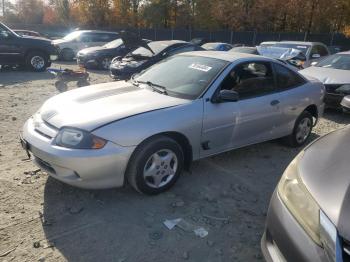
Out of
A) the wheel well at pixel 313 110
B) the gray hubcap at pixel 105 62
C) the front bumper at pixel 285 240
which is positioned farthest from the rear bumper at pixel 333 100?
the gray hubcap at pixel 105 62

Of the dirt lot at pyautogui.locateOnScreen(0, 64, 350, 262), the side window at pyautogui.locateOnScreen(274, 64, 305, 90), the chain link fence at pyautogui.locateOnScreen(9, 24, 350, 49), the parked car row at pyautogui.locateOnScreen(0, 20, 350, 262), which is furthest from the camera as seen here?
the chain link fence at pyautogui.locateOnScreen(9, 24, 350, 49)

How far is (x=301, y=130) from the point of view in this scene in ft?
18.9

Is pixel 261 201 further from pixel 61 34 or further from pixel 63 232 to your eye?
pixel 61 34

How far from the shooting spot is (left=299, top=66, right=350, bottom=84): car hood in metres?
8.00

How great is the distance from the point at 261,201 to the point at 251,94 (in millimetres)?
1480

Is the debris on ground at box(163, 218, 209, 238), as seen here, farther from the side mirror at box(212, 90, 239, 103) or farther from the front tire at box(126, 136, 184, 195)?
the side mirror at box(212, 90, 239, 103)

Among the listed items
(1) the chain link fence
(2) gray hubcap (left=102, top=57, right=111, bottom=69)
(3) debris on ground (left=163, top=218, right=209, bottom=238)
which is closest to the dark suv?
(2) gray hubcap (left=102, top=57, right=111, bottom=69)

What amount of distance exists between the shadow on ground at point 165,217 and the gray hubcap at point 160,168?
17 cm

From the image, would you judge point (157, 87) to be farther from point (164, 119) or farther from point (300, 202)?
point (300, 202)

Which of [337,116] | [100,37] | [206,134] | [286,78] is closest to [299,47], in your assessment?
[337,116]

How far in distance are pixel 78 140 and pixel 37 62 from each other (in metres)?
10.9

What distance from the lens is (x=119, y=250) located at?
3.04 meters

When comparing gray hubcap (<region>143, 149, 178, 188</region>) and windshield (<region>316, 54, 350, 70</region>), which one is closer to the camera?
gray hubcap (<region>143, 149, 178, 188</region>)

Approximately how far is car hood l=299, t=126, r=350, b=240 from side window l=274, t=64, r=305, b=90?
2.44m
